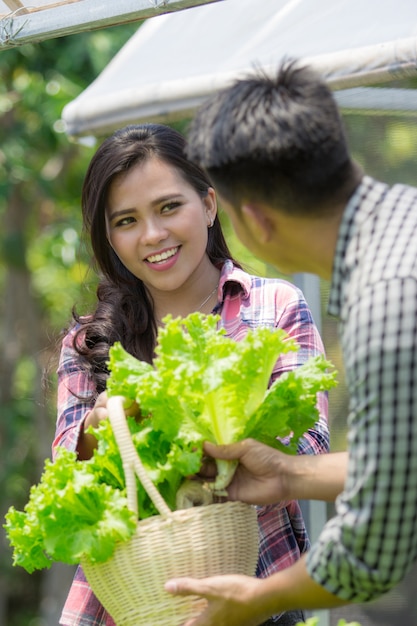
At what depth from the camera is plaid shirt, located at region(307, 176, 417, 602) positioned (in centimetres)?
187

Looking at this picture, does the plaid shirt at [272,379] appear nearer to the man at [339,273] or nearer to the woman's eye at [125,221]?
the woman's eye at [125,221]

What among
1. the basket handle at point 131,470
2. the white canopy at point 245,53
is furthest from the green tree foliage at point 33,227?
the basket handle at point 131,470

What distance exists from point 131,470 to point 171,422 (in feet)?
0.45

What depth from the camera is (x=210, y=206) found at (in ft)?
10.4

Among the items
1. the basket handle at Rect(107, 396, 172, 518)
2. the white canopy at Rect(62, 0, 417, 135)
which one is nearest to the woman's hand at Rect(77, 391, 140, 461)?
the basket handle at Rect(107, 396, 172, 518)

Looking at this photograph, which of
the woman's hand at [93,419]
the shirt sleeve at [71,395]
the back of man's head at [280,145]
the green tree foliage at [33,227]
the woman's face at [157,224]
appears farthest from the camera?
the green tree foliage at [33,227]

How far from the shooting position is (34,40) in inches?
131

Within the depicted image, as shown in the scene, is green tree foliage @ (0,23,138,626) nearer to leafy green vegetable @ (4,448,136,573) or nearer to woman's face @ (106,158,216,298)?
woman's face @ (106,158,216,298)

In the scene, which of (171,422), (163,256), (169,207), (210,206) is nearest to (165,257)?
(163,256)

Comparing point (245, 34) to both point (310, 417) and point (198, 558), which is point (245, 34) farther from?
point (198, 558)

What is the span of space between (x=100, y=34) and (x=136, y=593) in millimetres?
6300

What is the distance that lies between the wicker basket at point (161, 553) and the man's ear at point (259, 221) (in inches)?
20.0

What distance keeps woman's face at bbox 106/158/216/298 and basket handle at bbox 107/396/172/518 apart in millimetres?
741

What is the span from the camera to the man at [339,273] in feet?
6.17
